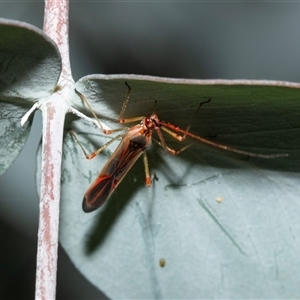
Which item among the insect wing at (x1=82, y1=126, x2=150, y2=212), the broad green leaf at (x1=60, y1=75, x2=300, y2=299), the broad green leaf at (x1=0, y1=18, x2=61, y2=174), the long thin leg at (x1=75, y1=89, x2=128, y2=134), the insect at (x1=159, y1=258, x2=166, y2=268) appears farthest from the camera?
the insect at (x1=159, y1=258, x2=166, y2=268)

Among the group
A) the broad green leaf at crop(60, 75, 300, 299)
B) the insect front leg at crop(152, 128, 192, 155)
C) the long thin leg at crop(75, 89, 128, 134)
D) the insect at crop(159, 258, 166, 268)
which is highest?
the long thin leg at crop(75, 89, 128, 134)

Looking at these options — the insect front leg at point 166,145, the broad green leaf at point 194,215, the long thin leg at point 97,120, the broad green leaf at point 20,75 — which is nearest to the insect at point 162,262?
the broad green leaf at point 194,215

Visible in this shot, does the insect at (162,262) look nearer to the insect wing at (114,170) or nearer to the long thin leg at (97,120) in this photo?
the insect wing at (114,170)

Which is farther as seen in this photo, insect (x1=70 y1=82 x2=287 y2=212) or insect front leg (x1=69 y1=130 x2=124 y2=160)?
insect front leg (x1=69 y1=130 x2=124 y2=160)

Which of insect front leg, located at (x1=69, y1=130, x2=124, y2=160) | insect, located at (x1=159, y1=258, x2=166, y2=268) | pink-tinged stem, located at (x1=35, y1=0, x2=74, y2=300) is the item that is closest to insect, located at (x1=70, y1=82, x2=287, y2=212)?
insect front leg, located at (x1=69, y1=130, x2=124, y2=160)

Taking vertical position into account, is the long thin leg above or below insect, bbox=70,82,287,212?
above

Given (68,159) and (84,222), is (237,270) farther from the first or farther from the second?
(68,159)

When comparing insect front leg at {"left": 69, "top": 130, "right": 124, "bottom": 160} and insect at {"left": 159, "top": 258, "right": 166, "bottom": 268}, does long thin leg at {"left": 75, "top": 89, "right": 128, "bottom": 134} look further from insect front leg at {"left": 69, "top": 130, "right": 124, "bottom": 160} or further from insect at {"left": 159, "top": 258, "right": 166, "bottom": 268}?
insect at {"left": 159, "top": 258, "right": 166, "bottom": 268}
